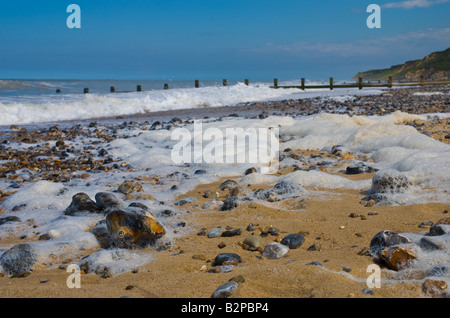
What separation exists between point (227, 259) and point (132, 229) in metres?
0.75

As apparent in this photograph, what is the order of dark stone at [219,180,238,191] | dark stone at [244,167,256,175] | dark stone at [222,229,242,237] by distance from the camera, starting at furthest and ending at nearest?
dark stone at [244,167,256,175] < dark stone at [219,180,238,191] < dark stone at [222,229,242,237]

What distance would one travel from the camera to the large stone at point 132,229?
2811mm

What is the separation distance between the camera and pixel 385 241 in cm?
240

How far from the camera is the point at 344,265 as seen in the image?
225 cm

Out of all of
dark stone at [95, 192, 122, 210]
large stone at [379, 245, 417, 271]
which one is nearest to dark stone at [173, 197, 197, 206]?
dark stone at [95, 192, 122, 210]

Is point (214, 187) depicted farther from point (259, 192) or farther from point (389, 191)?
point (389, 191)

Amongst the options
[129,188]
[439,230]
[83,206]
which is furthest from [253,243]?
[129,188]

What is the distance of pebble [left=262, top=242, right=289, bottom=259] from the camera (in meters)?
2.57

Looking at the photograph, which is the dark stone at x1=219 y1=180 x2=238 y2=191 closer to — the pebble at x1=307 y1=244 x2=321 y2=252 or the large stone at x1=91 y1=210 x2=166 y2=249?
the large stone at x1=91 y1=210 x2=166 y2=249

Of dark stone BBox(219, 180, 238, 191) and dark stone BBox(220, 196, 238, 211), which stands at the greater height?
dark stone BBox(219, 180, 238, 191)

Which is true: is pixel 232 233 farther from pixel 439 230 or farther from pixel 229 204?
pixel 439 230

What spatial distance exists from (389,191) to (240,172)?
1.87 meters

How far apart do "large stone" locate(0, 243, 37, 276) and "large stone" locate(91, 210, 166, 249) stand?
0.50 meters

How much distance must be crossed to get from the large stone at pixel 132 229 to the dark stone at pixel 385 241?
1390 millimetres
